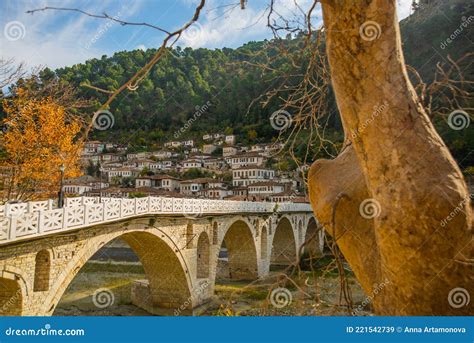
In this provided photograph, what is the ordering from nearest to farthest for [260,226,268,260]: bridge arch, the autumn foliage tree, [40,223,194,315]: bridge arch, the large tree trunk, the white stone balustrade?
the large tree trunk, the white stone balustrade, the autumn foliage tree, [40,223,194,315]: bridge arch, [260,226,268,260]: bridge arch

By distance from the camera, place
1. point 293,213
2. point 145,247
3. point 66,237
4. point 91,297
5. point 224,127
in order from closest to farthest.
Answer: point 66,237, point 145,247, point 91,297, point 293,213, point 224,127

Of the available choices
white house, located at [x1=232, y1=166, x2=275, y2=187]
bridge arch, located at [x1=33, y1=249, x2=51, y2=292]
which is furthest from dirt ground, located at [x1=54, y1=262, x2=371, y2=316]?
white house, located at [x1=232, y1=166, x2=275, y2=187]

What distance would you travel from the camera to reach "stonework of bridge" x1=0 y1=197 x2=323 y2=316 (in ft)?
26.0

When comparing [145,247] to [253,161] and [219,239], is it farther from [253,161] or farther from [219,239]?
[253,161]

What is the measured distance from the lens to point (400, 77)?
1.83 m

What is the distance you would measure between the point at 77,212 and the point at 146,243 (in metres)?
6.57

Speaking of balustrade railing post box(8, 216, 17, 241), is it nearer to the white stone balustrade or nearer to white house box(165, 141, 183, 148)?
the white stone balustrade

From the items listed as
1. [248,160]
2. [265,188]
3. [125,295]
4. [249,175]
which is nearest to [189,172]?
[248,160]

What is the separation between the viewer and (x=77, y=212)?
9.19m

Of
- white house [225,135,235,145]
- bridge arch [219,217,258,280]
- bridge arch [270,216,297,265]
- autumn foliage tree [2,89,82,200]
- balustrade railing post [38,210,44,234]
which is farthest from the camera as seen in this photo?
white house [225,135,235,145]

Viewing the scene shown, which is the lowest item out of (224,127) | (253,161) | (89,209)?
(89,209)

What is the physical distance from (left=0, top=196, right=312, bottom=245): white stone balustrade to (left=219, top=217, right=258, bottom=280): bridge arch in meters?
8.02

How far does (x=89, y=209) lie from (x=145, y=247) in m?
6.65

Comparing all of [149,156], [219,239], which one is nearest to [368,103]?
[219,239]
